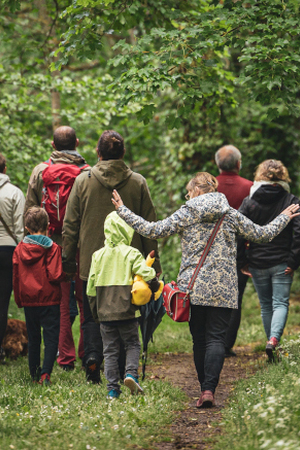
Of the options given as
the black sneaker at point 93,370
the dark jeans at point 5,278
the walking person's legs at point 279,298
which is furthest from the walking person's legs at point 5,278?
the walking person's legs at point 279,298

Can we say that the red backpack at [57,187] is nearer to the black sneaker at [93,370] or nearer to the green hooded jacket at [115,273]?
the green hooded jacket at [115,273]

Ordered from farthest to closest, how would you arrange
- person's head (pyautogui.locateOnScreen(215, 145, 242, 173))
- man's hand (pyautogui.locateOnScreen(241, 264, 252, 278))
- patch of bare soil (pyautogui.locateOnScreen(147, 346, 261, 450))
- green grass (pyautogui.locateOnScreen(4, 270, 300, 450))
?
person's head (pyautogui.locateOnScreen(215, 145, 242, 173)) → man's hand (pyautogui.locateOnScreen(241, 264, 252, 278)) → patch of bare soil (pyautogui.locateOnScreen(147, 346, 261, 450)) → green grass (pyautogui.locateOnScreen(4, 270, 300, 450))

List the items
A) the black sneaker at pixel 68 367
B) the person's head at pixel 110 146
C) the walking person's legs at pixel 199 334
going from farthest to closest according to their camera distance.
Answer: the black sneaker at pixel 68 367
the person's head at pixel 110 146
the walking person's legs at pixel 199 334

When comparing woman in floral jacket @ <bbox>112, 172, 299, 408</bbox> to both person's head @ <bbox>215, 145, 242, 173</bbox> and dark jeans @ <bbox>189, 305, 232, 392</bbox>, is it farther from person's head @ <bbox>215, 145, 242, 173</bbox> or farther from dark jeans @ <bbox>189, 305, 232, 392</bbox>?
person's head @ <bbox>215, 145, 242, 173</bbox>

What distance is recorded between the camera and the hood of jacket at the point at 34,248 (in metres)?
5.51

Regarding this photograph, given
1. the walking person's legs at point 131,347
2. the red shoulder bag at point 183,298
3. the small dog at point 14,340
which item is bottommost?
the small dog at point 14,340

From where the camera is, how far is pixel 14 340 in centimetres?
737

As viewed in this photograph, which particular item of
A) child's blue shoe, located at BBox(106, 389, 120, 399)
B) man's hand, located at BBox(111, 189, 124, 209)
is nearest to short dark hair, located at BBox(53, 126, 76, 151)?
man's hand, located at BBox(111, 189, 124, 209)

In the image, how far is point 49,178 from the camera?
232 inches

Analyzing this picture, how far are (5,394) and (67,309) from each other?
5.03 feet

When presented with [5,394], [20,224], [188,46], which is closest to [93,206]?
[20,224]

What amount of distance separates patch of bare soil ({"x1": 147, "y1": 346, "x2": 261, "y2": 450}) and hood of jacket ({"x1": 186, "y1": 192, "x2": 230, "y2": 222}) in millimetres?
1534

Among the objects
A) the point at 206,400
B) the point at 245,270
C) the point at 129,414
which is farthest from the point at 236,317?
the point at 129,414

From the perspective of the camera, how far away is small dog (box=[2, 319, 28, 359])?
24.1 ft
